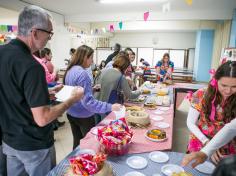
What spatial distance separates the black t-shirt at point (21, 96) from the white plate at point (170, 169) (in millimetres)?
650

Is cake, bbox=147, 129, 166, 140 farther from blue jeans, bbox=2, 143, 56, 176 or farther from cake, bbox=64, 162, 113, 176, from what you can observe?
blue jeans, bbox=2, 143, 56, 176

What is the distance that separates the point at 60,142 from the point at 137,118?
5.28ft

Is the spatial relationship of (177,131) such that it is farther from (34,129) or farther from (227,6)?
(227,6)

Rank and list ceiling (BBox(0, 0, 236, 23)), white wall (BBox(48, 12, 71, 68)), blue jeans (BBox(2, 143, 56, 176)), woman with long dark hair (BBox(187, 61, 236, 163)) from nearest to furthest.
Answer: blue jeans (BBox(2, 143, 56, 176)), woman with long dark hair (BBox(187, 61, 236, 163)), ceiling (BBox(0, 0, 236, 23)), white wall (BBox(48, 12, 71, 68))

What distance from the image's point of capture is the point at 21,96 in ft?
3.05

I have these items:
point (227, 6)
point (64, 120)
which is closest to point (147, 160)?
point (64, 120)

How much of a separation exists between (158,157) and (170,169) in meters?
0.14

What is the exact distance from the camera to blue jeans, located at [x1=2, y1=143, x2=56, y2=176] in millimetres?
1015

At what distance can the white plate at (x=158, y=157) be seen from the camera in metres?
1.17

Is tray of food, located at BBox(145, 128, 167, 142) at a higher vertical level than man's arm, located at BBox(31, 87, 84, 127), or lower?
lower

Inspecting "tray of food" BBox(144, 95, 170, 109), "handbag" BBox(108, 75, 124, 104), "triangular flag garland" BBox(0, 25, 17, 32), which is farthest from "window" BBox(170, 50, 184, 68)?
"handbag" BBox(108, 75, 124, 104)

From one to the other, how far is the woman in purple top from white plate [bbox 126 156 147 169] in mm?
542

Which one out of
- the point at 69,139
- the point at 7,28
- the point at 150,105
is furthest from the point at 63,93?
the point at 7,28

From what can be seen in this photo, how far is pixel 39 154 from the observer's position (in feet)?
3.40
